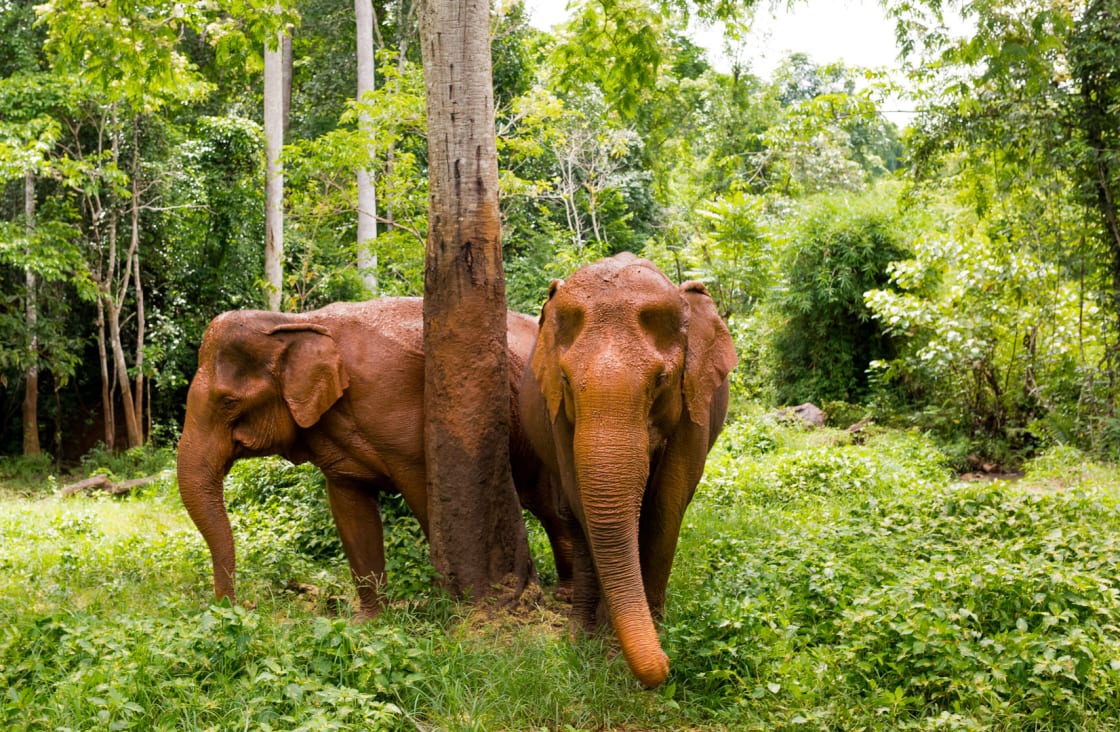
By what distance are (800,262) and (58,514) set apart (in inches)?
466

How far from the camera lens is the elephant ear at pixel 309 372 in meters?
5.93

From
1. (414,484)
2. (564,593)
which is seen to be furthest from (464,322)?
(564,593)

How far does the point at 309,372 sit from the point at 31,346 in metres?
11.4

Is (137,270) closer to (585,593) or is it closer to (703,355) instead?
(585,593)

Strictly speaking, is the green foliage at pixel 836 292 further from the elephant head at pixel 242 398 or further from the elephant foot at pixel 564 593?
the elephant head at pixel 242 398

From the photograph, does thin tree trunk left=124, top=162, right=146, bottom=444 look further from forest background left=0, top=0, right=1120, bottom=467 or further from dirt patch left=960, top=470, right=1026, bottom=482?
dirt patch left=960, top=470, right=1026, bottom=482

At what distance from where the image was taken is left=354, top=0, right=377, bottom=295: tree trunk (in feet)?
41.8

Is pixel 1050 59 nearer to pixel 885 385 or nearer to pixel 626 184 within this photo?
pixel 885 385

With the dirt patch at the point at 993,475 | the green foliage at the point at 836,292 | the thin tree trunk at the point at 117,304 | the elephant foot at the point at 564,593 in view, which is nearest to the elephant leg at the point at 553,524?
the elephant foot at the point at 564,593

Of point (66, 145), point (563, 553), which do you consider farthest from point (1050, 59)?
point (66, 145)

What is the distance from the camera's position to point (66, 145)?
16.1 m

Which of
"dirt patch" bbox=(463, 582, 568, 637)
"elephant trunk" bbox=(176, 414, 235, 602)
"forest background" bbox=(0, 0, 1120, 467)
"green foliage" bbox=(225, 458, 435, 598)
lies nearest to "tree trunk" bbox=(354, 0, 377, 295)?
"forest background" bbox=(0, 0, 1120, 467)

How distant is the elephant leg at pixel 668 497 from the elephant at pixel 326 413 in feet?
2.85

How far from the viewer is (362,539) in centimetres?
618
